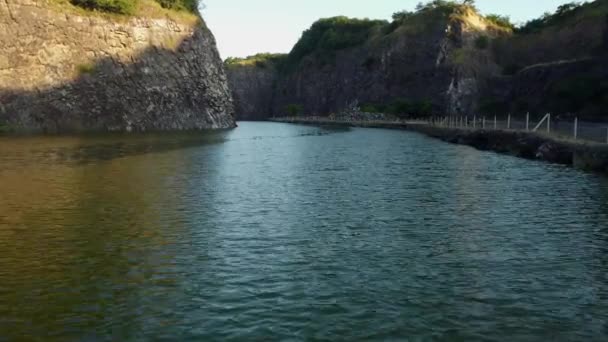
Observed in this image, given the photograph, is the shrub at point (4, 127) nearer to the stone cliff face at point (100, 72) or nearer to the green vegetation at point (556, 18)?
the stone cliff face at point (100, 72)

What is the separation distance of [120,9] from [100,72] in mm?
10711

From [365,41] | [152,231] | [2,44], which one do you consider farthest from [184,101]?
[365,41]

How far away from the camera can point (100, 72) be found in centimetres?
7850

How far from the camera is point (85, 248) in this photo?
1438 centimetres

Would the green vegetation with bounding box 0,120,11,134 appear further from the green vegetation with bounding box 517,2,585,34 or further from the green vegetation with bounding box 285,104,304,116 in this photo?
the green vegetation with bounding box 285,104,304,116

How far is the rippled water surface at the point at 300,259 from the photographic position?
9.52 metres

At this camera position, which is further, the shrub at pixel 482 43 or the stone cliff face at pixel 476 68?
the shrub at pixel 482 43

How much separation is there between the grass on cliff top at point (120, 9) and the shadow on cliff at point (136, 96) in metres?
5.05

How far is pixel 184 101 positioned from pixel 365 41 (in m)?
100

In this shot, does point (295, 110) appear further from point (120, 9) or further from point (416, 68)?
point (120, 9)

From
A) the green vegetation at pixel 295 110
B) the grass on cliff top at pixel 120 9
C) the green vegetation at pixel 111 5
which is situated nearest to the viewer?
the grass on cliff top at pixel 120 9

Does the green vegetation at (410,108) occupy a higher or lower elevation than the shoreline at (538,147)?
higher

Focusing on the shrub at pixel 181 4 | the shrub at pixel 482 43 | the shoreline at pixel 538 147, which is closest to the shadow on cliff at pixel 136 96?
the shrub at pixel 181 4

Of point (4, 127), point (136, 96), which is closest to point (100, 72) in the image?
point (136, 96)
